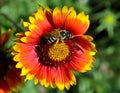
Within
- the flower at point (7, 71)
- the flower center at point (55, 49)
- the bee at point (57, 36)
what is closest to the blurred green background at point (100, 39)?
the flower at point (7, 71)

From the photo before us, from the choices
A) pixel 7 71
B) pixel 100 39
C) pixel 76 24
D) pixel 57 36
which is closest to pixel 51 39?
pixel 57 36

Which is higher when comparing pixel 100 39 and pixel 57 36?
pixel 57 36

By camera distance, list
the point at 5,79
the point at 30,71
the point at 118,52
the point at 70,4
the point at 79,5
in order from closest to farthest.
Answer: the point at 30,71 < the point at 5,79 < the point at 70,4 < the point at 79,5 < the point at 118,52

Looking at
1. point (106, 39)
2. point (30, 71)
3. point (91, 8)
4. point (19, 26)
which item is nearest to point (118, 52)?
point (106, 39)

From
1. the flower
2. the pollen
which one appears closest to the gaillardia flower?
the pollen

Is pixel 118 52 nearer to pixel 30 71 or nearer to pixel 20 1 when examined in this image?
pixel 20 1

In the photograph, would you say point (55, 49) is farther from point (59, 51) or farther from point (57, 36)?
point (57, 36)
